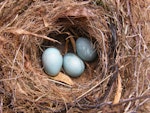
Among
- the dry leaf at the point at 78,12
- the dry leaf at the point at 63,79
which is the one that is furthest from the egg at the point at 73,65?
the dry leaf at the point at 78,12

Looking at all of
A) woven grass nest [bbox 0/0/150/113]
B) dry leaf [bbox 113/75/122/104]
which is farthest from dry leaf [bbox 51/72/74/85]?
dry leaf [bbox 113/75/122/104]

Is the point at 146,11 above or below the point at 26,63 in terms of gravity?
above

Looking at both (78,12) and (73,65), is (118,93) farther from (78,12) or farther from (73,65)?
(78,12)

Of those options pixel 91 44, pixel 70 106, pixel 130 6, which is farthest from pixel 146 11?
pixel 70 106

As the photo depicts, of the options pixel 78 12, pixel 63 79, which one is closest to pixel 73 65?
pixel 63 79

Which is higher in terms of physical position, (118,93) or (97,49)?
(97,49)

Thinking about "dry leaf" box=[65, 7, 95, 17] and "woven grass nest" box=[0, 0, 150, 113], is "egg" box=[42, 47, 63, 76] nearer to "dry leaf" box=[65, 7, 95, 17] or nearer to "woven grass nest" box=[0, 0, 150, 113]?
"woven grass nest" box=[0, 0, 150, 113]

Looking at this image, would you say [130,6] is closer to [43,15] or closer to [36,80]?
[43,15]
